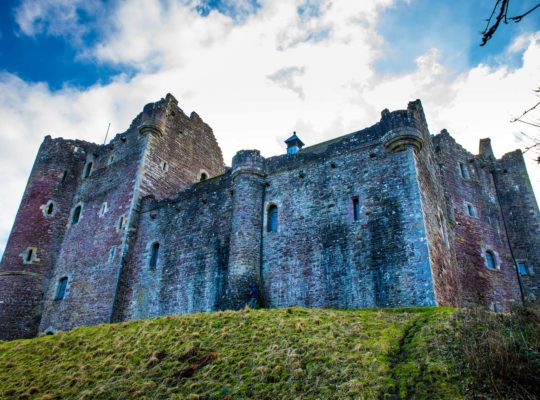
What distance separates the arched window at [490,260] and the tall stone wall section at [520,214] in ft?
6.29

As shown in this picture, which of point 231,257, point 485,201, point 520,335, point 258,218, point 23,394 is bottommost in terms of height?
point 23,394

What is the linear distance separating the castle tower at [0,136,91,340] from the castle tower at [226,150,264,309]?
13.5 m

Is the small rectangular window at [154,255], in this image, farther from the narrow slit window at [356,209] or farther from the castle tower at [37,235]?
the narrow slit window at [356,209]

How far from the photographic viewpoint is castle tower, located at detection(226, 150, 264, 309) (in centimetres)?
1675

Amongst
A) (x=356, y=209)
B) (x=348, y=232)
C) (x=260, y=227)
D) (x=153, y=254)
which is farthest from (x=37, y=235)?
(x=356, y=209)

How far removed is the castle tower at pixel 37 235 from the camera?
78.4ft

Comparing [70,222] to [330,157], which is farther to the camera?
[70,222]

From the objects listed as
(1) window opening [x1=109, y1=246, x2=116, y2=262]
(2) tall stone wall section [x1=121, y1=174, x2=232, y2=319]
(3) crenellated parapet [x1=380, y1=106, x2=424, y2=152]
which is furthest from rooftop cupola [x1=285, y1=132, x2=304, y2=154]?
(1) window opening [x1=109, y1=246, x2=116, y2=262]

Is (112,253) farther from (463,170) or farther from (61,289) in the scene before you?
(463,170)

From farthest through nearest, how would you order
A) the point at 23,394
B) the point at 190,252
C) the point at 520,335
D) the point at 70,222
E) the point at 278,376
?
the point at 70,222 → the point at 190,252 → the point at 23,394 → the point at 278,376 → the point at 520,335

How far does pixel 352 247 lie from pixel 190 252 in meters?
7.79

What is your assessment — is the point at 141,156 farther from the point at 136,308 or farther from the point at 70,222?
the point at 136,308

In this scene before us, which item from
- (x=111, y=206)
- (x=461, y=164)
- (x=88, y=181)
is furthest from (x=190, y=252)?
(x=461, y=164)

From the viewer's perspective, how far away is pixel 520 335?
27.4ft
